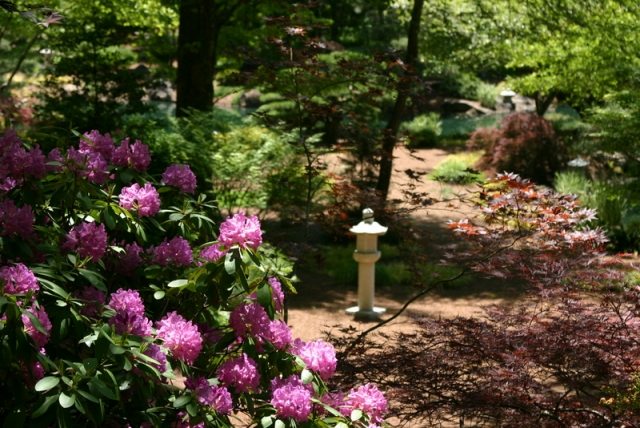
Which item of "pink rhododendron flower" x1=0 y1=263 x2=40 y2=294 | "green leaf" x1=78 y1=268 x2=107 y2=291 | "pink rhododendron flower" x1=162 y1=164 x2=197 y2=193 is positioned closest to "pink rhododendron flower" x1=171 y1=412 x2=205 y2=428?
"green leaf" x1=78 y1=268 x2=107 y2=291

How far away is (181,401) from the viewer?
2.95 m

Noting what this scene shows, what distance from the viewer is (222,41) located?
49.5 ft

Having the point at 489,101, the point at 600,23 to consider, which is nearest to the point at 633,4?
the point at 600,23

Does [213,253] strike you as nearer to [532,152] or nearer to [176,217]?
[176,217]

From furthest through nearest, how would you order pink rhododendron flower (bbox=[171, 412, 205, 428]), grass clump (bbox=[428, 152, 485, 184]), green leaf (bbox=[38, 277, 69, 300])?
1. grass clump (bbox=[428, 152, 485, 184])
2. pink rhododendron flower (bbox=[171, 412, 205, 428])
3. green leaf (bbox=[38, 277, 69, 300])

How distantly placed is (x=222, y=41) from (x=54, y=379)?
42.0ft

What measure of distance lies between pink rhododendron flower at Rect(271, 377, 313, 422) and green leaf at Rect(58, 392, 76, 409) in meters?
0.61

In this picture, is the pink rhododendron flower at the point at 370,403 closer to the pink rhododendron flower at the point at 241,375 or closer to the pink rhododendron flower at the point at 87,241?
the pink rhododendron flower at the point at 241,375

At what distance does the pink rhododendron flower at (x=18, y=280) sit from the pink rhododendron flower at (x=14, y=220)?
1.17 feet

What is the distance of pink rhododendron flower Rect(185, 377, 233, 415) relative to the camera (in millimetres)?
2992

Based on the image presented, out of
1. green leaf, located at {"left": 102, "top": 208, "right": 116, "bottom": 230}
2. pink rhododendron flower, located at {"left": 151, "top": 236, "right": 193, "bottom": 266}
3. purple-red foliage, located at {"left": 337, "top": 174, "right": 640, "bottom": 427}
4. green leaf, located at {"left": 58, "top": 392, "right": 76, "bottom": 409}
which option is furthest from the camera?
purple-red foliage, located at {"left": 337, "top": 174, "right": 640, "bottom": 427}

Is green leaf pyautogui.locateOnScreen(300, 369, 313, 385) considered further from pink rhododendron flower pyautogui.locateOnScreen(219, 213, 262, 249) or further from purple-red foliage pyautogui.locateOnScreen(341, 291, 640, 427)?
purple-red foliage pyautogui.locateOnScreen(341, 291, 640, 427)

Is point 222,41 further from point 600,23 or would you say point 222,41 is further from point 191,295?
point 191,295

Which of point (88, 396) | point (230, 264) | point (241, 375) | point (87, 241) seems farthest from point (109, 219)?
point (88, 396)
